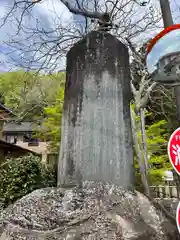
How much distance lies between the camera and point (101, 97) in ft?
10.1

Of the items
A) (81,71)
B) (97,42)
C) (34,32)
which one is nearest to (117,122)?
(81,71)

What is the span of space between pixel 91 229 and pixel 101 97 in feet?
5.16

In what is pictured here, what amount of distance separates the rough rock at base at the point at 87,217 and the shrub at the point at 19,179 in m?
4.91

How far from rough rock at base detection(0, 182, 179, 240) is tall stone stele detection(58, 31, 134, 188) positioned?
224 millimetres

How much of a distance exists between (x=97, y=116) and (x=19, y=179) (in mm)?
5239

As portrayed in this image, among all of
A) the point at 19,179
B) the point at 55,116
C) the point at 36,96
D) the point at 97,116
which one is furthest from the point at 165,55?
the point at 55,116

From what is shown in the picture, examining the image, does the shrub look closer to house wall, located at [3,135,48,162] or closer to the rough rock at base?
the rough rock at base

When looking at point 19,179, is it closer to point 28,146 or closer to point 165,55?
point 165,55

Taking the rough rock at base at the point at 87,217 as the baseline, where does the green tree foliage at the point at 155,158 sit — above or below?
above

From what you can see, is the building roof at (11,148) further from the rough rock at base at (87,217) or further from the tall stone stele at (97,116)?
the rough rock at base at (87,217)

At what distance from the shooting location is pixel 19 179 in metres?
7.35

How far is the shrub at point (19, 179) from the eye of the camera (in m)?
7.14

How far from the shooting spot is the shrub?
7.14 metres

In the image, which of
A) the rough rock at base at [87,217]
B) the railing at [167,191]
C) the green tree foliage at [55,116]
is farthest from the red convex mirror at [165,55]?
the green tree foliage at [55,116]
